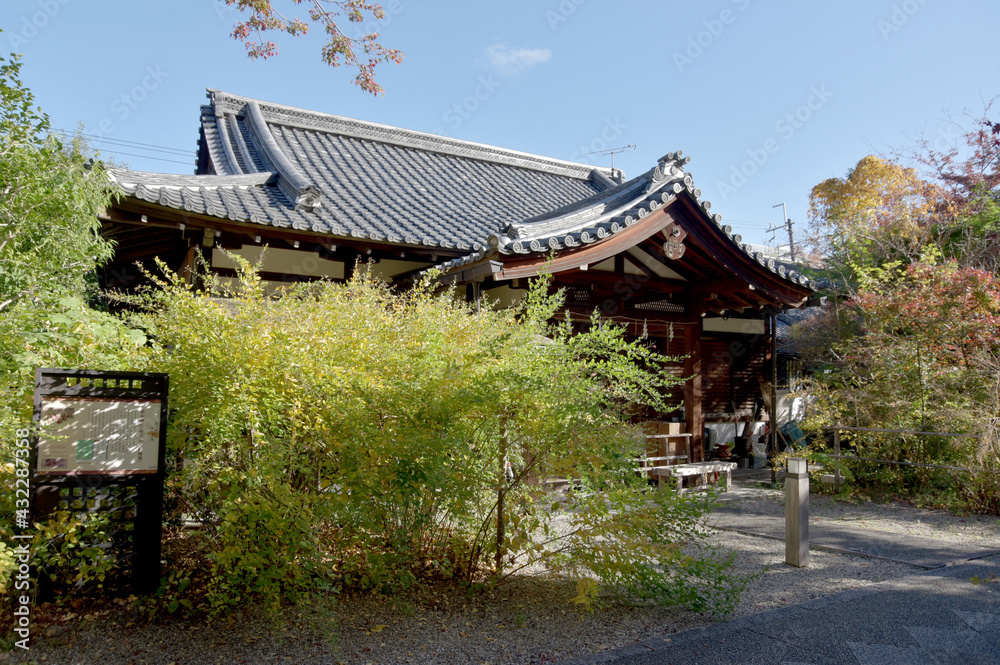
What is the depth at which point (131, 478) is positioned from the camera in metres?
3.82

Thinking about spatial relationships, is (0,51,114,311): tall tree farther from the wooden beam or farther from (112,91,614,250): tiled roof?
the wooden beam

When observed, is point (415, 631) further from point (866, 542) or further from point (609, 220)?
point (609, 220)

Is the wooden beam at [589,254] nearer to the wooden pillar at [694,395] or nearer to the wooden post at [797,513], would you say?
the wooden pillar at [694,395]

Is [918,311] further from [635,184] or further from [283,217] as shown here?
[283,217]

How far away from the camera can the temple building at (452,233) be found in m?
6.97

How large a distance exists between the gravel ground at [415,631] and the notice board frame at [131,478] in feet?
1.19

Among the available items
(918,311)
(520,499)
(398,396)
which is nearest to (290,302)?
(398,396)

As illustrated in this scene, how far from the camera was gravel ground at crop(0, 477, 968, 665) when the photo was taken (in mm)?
3457

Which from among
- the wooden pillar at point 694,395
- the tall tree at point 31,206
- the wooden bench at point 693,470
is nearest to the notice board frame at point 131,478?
the tall tree at point 31,206

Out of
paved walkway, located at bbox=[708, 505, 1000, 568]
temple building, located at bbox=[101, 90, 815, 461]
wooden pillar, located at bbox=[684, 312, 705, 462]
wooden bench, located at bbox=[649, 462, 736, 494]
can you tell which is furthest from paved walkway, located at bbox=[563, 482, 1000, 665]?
wooden pillar, located at bbox=[684, 312, 705, 462]

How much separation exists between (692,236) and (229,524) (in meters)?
7.01

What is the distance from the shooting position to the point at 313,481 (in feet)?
13.7

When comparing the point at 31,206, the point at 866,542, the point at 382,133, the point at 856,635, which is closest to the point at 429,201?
the point at 382,133

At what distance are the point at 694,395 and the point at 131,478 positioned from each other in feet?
25.1
